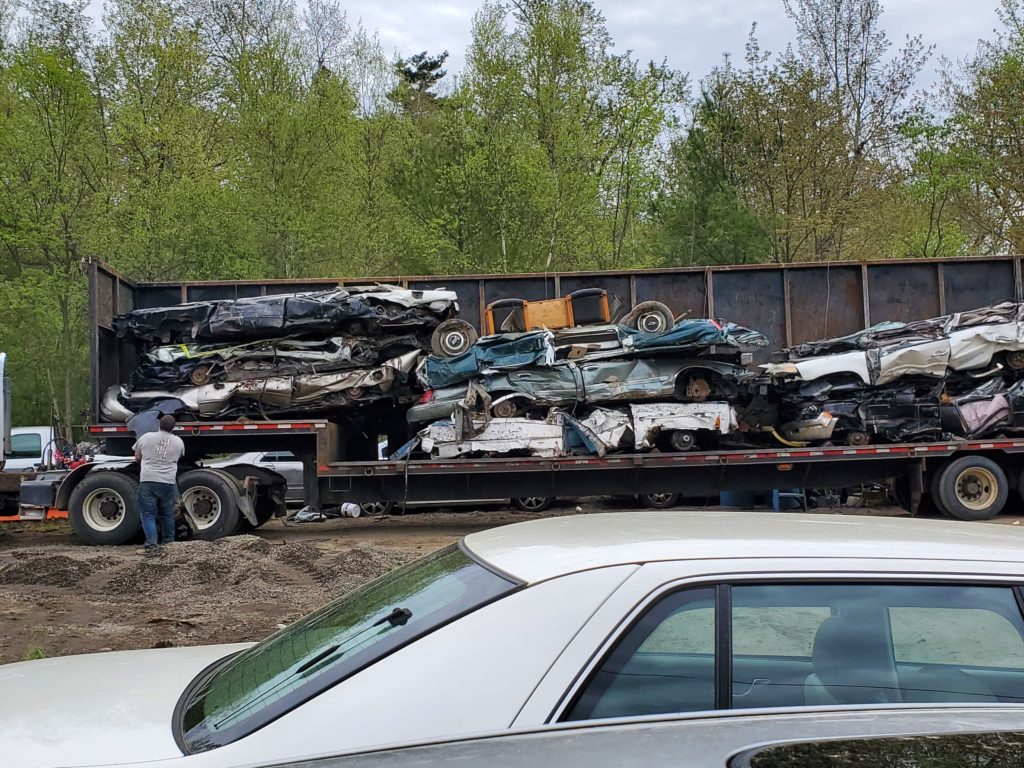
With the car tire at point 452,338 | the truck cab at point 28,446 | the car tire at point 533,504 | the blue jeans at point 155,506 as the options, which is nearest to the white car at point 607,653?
the blue jeans at point 155,506

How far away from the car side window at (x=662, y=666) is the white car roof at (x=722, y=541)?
0.46 ft

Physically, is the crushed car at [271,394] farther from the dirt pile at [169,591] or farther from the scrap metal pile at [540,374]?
the dirt pile at [169,591]

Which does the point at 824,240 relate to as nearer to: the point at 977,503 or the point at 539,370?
the point at 977,503

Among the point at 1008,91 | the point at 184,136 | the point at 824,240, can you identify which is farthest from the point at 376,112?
the point at 1008,91

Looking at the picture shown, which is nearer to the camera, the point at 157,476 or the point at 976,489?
the point at 157,476

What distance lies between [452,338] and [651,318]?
2.80 meters

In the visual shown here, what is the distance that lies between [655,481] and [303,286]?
6.05m

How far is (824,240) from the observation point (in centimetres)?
2538

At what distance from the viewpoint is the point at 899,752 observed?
181 centimetres

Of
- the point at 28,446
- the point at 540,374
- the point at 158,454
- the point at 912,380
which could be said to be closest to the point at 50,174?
the point at 28,446

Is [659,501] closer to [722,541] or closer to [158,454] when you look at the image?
[158,454]

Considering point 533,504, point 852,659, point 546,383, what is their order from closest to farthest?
1. point 852,659
2. point 546,383
3. point 533,504

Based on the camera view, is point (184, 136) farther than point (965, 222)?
No

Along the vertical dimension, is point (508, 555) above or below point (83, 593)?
above
